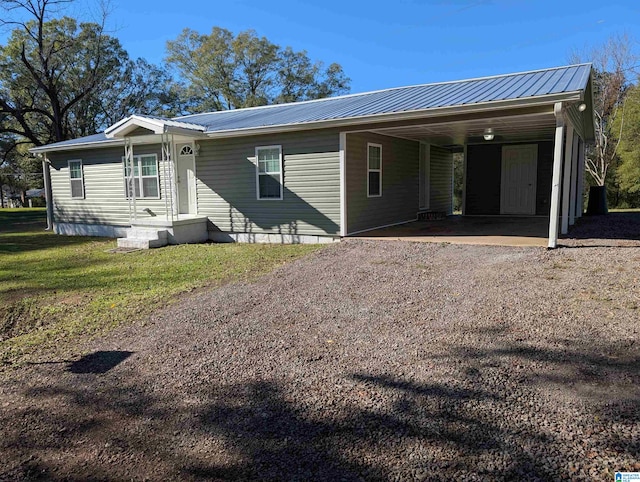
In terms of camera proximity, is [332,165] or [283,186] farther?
[283,186]

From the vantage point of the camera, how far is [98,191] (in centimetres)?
1345

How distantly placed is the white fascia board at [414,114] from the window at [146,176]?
2.62m

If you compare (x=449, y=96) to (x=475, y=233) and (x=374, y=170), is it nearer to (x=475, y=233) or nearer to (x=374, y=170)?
(x=374, y=170)

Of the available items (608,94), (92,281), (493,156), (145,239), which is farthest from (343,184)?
(608,94)

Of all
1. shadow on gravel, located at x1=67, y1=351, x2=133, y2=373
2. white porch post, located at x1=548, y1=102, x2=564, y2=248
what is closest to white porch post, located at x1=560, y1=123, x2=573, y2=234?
white porch post, located at x1=548, y1=102, x2=564, y2=248

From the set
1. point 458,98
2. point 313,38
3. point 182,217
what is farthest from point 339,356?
point 313,38

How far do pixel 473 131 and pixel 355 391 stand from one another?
9.30 metres

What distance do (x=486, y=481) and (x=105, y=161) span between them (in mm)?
13472

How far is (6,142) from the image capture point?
30.9 m

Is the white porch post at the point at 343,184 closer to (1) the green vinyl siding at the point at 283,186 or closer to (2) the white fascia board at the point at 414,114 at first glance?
(1) the green vinyl siding at the point at 283,186

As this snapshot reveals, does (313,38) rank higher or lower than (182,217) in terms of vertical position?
higher

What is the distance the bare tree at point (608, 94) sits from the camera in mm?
25406

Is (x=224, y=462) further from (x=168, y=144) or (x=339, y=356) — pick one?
(x=168, y=144)

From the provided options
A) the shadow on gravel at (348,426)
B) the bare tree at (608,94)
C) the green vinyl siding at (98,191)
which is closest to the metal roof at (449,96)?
the green vinyl siding at (98,191)
